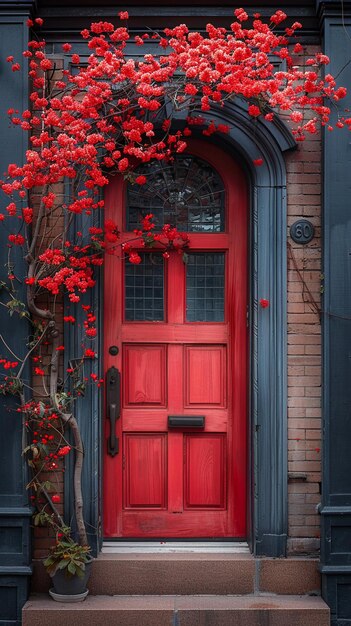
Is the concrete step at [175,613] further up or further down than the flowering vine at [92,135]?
further down

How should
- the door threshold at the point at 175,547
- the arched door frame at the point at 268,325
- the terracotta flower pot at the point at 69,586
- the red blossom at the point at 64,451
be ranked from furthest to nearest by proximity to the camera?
the door threshold at the point at 175,547 → the arched door frame at the point at 268,325 → the terracotta flower pot at the point at 69,586 → the red blossom at the point at 64,451

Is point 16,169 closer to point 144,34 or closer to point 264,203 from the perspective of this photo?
point 144,34

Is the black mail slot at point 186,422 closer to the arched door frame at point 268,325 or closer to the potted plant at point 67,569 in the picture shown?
the arched door frame at point 268,325

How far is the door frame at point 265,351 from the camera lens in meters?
5.36

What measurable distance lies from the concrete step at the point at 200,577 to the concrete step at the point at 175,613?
0.49ft

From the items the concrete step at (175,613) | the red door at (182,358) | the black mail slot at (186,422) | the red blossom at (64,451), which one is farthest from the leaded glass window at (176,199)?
the concrete step at (175,613)

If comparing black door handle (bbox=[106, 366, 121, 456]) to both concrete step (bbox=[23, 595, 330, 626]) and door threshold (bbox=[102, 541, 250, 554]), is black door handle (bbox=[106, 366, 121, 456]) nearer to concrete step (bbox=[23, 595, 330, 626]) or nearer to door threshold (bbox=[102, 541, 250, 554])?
door threshold (bbox=[102, 541, 250, 554])

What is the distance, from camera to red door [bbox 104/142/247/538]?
565cm

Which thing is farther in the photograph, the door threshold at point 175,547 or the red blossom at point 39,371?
the door threshold at point 175,547

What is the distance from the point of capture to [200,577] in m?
5.34

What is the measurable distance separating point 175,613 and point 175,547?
0.55 meters

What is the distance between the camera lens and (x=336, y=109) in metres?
5.32

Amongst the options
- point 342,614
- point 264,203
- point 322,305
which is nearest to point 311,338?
Answer: point 322,305

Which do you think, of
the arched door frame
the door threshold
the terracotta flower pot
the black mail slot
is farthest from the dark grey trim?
the arched door frame
